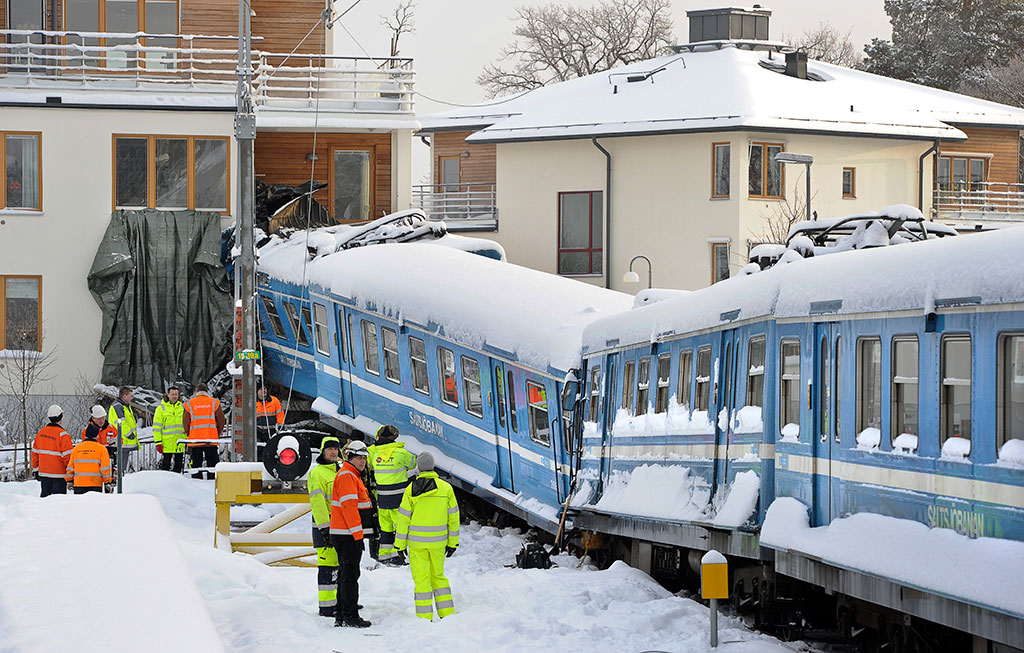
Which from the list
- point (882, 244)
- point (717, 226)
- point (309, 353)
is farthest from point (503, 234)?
point (882, 244)

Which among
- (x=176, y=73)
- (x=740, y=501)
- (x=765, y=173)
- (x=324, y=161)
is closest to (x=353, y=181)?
(x=324, y=161)

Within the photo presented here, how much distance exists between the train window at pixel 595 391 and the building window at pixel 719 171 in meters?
21.4

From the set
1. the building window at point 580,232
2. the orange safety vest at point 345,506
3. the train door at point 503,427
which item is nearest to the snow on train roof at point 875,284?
the orange safety vest at point 345,506

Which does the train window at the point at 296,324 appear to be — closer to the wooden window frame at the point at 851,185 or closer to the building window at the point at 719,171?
the building window at the point at 719,171

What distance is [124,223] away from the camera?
105ft

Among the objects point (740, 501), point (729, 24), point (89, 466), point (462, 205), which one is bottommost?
point (89, 466)

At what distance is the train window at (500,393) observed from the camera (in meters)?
20.2

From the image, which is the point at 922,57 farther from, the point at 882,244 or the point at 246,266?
the point at 882,244

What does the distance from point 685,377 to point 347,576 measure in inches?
155

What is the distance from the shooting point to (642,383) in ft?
53.6

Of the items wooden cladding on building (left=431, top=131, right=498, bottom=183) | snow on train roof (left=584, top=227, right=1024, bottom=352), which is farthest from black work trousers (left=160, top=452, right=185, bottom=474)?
wooden cladding on building (left=431, top=131, right=498, bottom=183)

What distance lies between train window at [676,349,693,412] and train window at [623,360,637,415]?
5.19ft

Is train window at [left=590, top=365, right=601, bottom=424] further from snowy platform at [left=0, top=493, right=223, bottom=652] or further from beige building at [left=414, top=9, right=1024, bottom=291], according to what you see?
beige building at [left=414, top=9, right=1024, bottom=291]

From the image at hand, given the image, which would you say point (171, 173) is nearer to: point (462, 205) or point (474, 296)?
point (462, 205)
